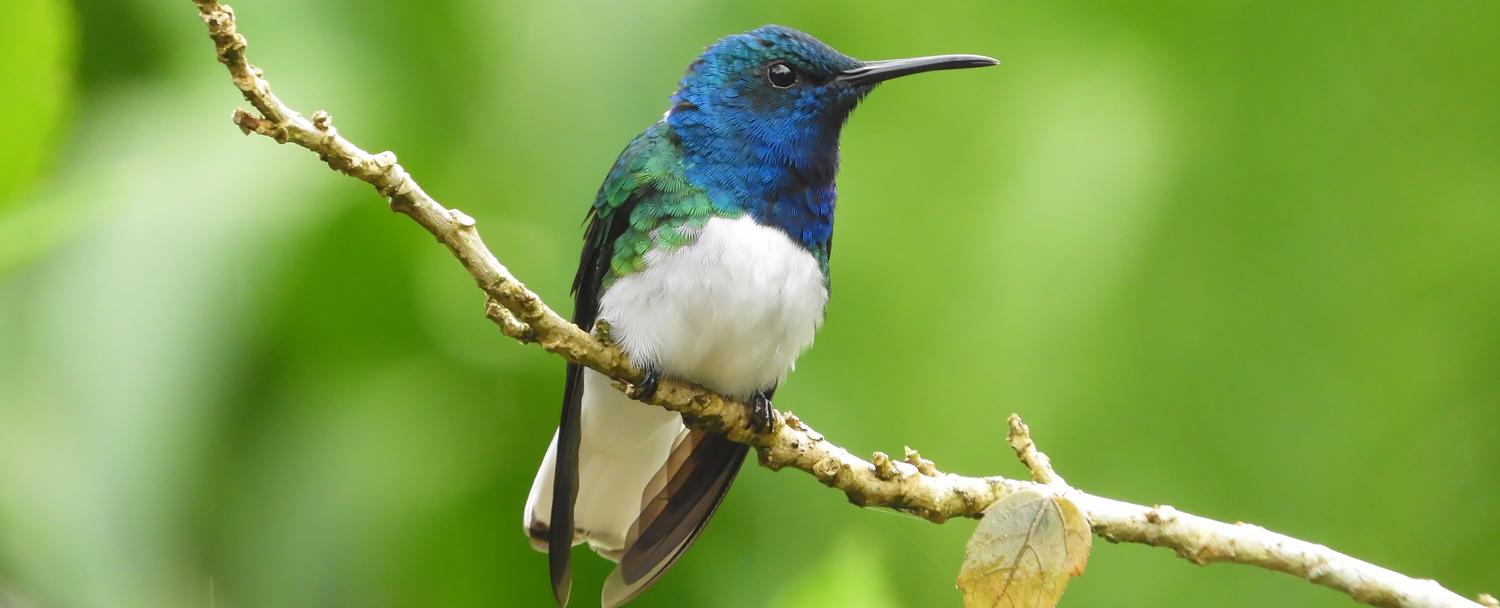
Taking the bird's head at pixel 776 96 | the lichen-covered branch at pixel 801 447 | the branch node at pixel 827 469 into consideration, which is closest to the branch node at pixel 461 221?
the lichen-covered branch at pixel 801 447

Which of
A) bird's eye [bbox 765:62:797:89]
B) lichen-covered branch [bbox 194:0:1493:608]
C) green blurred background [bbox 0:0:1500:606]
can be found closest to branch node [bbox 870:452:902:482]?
lichen-covered branch [bbox 194:0:1493:608]

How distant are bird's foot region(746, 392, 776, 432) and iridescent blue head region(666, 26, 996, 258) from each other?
1.01 feet

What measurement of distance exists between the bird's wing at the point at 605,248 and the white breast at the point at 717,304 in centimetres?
7

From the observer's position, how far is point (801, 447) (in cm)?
224

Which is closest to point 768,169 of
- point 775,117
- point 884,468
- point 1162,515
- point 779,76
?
point 775,117

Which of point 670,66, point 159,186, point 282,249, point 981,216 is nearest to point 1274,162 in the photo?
point 981,216

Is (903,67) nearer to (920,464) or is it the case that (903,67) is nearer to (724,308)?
(724,308)

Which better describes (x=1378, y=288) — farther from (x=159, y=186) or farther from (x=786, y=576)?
(x=159, y=186)

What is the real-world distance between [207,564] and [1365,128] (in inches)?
113

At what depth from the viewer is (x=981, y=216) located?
3332 millimetres

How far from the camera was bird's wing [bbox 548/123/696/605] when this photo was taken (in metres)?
2.52

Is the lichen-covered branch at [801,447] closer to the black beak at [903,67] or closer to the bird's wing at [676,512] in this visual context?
the bird's wing at [676,512]

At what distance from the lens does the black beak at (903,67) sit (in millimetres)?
2598

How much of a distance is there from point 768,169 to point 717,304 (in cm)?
30
